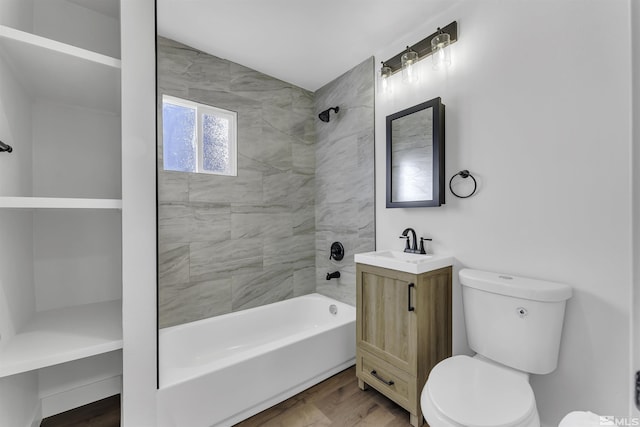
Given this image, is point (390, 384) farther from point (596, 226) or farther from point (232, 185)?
point (232, 185)

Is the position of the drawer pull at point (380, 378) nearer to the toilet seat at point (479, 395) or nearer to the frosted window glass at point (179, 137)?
the toilet seat at point (479, 395)

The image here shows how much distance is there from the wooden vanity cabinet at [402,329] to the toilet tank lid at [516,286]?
224 millimetres

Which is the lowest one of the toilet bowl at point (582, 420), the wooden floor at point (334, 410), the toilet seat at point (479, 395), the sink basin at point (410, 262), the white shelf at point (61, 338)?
the wooden floor at point (334, 410)

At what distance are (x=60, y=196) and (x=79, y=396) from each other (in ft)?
3.77

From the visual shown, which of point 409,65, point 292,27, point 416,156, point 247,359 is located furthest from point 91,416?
point 409,65

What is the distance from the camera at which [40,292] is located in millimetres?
1472

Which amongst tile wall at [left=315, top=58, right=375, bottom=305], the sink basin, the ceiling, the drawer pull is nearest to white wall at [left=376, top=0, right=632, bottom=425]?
the sink basin

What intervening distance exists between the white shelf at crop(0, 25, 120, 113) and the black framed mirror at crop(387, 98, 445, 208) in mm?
1756

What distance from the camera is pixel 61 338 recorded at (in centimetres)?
117

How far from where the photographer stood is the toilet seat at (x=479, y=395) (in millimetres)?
1058

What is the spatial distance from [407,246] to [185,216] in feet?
5.73

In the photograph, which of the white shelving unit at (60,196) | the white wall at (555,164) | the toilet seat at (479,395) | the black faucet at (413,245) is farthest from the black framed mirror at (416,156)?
the white shelving unit at (60,196)

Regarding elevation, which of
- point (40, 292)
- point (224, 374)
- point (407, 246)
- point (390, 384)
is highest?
point (407, 246)

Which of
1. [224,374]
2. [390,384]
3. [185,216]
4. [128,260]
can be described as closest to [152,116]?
[128,260]
